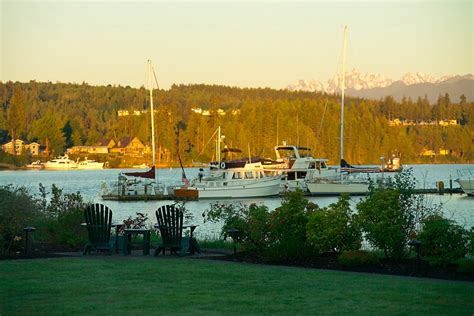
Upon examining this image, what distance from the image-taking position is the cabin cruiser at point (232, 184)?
6331 cm

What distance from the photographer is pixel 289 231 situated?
1775cm

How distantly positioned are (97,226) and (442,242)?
22.7 ft

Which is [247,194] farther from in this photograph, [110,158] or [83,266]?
[110,158]

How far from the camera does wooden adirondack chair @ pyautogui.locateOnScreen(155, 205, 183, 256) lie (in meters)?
18.2

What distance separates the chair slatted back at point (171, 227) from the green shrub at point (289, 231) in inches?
74.8

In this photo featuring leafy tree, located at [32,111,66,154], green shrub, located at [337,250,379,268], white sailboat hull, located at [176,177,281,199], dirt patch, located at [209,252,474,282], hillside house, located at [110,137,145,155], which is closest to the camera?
dirt patch, located at [209,252,474,282]

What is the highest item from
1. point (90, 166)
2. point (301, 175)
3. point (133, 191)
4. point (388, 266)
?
point (388, 266)

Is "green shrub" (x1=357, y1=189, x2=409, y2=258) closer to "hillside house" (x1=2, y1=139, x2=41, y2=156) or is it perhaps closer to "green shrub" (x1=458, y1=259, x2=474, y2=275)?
"green shrub" (x1=458, y1=259, x2=474, y2=275)

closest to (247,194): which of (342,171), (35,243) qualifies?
(342,171)

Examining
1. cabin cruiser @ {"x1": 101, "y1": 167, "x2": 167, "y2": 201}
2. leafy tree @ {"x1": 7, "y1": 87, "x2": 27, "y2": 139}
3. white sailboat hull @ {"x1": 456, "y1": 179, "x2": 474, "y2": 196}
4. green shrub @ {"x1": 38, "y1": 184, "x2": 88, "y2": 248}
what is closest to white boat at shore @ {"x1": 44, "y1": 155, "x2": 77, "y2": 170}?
leafy tree @ {"x1": 7, "y1": 87, "x2": 27, "y2": 139}

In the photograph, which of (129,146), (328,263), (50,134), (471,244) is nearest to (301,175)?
(328,263)

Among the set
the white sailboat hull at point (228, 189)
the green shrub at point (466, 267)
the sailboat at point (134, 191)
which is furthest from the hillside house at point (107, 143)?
the green shrub at point (466, 267)

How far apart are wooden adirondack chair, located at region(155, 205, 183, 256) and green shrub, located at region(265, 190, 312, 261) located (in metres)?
1.90

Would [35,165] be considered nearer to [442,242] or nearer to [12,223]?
[12,223]
